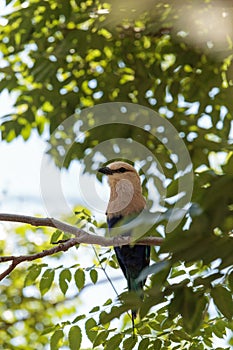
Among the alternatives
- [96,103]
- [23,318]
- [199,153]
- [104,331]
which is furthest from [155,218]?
[23,318]

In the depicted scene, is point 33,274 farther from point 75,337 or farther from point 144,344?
point 144,344

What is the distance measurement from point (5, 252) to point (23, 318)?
1.80ft

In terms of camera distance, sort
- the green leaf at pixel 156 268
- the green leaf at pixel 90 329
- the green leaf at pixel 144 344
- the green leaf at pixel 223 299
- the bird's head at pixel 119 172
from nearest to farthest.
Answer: the green leaf at pixel 156 268
the green leaf at pixel 223 299
the green leaf at pixel 144 344
the green leaf at pixel 90 329
the bird's head at pixel 119 172

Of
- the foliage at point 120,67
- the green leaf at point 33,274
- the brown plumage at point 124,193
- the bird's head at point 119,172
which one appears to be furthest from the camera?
the foliage at point 120,67

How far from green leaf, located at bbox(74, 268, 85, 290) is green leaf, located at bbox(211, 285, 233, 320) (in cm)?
72

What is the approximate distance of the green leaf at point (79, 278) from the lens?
87.1 inches

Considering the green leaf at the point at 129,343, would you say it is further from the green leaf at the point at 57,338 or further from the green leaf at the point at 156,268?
the green leaf at the point at 156,268

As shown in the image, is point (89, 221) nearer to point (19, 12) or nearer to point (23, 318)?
point (19, 12)

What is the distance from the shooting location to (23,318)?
18.4 feet

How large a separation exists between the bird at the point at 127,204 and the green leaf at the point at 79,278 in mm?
318

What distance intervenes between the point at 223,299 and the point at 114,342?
Answer: 0.60m

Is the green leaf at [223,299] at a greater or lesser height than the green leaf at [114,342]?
greater

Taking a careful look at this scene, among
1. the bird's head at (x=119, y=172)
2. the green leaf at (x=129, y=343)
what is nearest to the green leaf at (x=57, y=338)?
the green leaf at (x=129, y=343)

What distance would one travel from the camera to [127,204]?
2.54 meters
